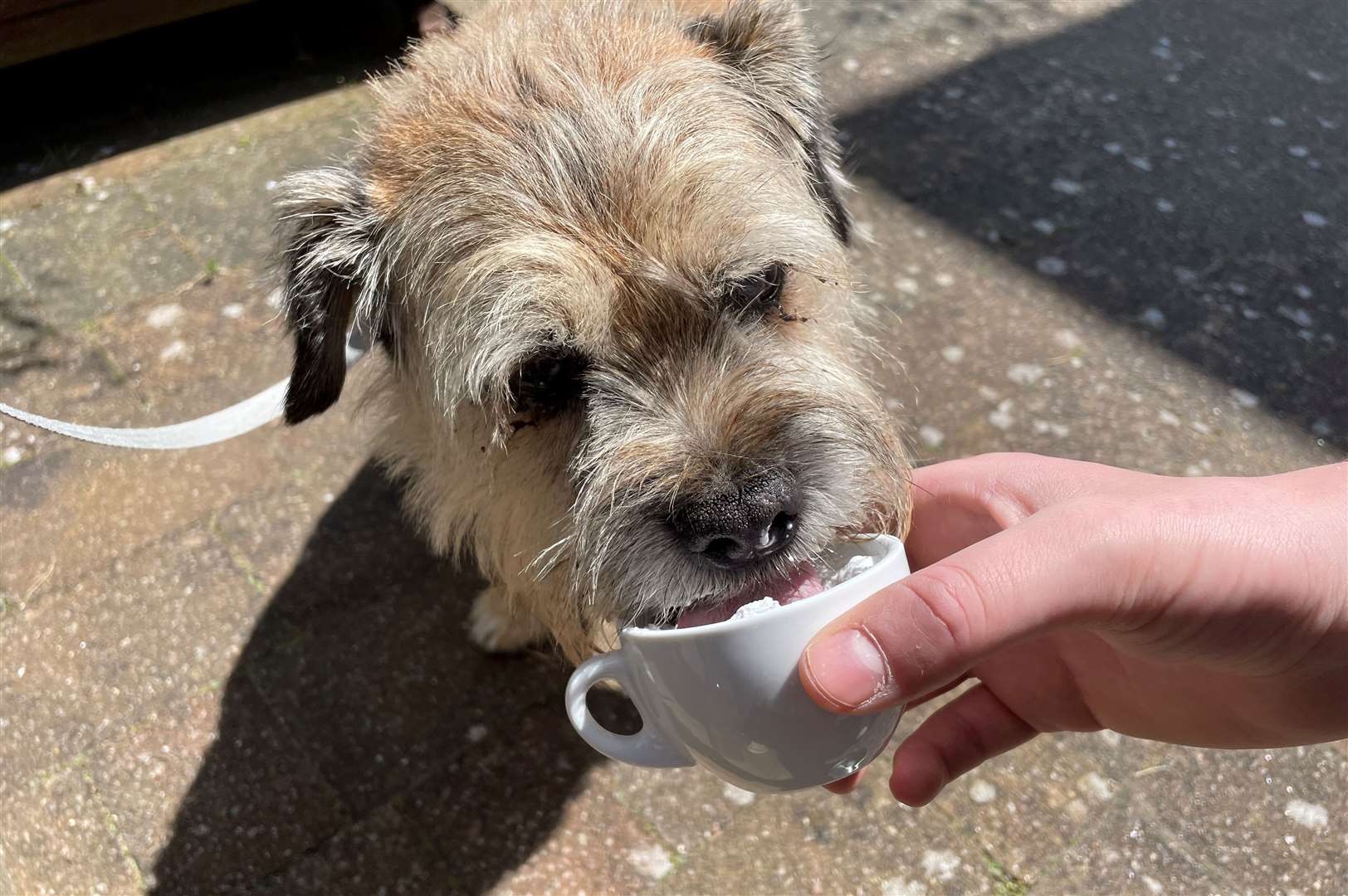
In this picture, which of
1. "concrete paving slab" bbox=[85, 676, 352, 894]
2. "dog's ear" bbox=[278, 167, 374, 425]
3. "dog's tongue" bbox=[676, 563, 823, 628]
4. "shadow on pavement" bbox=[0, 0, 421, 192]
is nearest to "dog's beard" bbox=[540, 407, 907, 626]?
"dog's tongue" bbox=[676, 563, 823, 628]

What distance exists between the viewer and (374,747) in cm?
328

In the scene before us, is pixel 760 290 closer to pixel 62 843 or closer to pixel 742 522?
pixel 742 522

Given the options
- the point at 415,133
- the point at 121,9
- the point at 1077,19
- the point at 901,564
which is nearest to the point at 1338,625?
the point at 901,564

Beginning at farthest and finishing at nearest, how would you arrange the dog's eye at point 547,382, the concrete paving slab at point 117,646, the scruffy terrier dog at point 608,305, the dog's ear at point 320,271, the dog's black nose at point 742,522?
the concrete paving slab at point 117,646, the dog's ear at point 320,271, the dog's eye at point 547,382, the scruffy terrier dog at point 608,305, the dog's black nose at point 742,522

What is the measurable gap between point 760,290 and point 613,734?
1.14 meters

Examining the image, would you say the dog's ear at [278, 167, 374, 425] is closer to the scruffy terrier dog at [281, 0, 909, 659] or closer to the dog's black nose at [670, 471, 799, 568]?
the scruffy terrier dog at [281, 0, 909, 659]

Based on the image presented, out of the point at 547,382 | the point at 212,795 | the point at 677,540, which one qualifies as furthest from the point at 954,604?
the point at 212,795

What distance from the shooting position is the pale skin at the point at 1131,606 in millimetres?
1597

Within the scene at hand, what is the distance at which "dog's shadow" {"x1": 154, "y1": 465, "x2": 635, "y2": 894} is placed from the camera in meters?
2.99

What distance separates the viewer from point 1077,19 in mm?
6590

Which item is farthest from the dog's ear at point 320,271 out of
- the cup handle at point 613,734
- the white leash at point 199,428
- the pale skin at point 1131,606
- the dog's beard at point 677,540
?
the pale skin at point 1131,606

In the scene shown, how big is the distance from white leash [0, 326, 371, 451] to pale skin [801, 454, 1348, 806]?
1.90 meters

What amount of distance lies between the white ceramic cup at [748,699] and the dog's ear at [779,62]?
1.59 meters

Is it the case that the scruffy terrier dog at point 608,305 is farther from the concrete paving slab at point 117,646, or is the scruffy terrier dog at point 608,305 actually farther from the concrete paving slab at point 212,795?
the concrete paving slab at point 117,646
